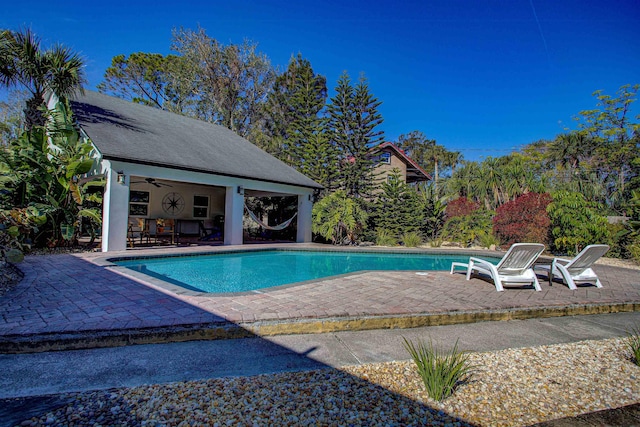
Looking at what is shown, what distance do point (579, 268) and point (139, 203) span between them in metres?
16.7

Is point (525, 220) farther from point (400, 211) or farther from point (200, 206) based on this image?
point (200, 206)

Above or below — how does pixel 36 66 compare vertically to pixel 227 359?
above

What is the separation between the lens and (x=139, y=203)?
51.9 ft

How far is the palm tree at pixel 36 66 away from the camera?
884 cm

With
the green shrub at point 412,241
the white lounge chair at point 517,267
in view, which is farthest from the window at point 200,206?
the white lounge chair at point 517,267

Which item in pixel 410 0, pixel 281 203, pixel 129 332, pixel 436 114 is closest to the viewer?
pixel 129 332

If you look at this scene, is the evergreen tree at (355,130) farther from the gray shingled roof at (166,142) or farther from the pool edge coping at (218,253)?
the pool edge coping at (218,253)

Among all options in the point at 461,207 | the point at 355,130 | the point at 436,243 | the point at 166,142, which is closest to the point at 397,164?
the point at 355,130

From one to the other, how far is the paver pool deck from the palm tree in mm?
5751

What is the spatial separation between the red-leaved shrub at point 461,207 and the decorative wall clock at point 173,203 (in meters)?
13.5

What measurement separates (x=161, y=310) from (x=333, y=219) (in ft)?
37.7

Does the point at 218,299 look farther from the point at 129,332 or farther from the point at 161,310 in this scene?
the point at 129,332

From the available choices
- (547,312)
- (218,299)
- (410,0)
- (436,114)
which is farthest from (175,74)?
(547,312)

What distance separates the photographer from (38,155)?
886cm
